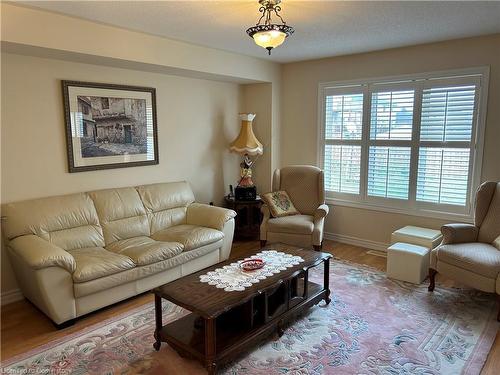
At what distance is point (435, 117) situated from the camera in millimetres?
4156

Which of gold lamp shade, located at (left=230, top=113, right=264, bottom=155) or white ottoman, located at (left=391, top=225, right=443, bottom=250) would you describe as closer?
white ottoman, located at (left=391, top=225, right=443, bottom=250)

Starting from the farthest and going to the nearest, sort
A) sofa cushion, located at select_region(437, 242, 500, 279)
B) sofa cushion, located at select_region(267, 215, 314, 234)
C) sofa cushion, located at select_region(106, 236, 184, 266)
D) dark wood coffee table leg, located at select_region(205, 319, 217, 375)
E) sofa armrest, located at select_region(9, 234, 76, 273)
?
sofa cushion, located at select_region(267, 215, 314, 234) < sofa cushion, located at select_region(106, 236, 184, 266) < sofa cushion, located at select_region(437, 242, 500, 279) < sofa armrest, located at select_region(9, 234, 76, 273) < dark wood coffee table leg, located at select_region(205, 319, 217, 375)

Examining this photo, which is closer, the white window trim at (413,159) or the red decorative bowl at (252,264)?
the red decorative bowl at (252,264)

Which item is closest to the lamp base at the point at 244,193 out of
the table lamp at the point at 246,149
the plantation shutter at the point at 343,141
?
the table lamp at the point at 246,149

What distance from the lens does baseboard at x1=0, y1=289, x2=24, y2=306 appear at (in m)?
3.36

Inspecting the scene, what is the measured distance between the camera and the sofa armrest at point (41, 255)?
106 inches

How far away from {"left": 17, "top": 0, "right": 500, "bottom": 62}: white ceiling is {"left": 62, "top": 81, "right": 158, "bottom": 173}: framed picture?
756 millimetres

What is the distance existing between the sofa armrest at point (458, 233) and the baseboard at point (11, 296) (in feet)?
13.3

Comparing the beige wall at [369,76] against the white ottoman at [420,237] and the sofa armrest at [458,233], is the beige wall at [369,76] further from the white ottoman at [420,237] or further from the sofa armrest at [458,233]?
the sofa armrest at [458,233]

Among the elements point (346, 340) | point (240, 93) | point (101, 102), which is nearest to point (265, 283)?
point (346, 340)

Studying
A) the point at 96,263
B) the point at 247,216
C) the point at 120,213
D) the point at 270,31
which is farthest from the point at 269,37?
the point at 247,216

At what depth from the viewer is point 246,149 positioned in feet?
16.4

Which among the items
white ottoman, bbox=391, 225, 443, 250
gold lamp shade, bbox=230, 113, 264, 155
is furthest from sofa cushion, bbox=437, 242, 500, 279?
gold lamp shade, bbox=230, 113, 264, 155

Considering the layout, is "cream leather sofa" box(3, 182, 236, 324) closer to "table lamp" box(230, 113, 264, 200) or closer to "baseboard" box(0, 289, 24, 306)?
"baseboard" box(0, 289, 24, 306)
